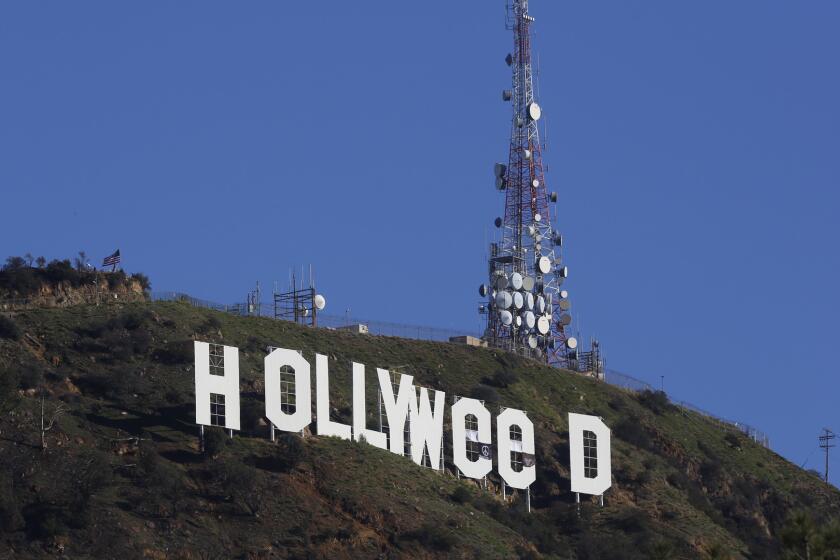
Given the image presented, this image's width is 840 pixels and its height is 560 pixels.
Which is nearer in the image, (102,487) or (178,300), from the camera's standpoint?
(102,487)

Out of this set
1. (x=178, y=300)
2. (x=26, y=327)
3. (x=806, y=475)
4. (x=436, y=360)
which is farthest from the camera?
(x=806, y=475)

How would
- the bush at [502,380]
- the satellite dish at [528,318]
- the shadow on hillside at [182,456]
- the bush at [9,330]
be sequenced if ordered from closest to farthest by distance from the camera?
the shadow on hillside at [182,456] < the bush at [9,330] < the bush at [502,380] < the satellite dish at [528,318]

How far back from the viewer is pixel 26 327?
102562mm

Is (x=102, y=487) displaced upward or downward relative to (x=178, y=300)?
downward

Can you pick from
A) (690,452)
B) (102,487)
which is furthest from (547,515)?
(102,487)

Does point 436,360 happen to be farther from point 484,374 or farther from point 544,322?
point 544,322

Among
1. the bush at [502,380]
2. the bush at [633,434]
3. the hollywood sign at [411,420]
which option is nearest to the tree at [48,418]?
the hollywood sign at [411,420]

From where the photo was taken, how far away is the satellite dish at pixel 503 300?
429ft

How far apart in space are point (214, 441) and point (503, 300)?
39448mm

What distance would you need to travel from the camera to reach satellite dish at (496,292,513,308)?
131m

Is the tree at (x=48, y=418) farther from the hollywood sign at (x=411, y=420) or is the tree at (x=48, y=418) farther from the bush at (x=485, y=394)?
the bush at (x=485, y=394)

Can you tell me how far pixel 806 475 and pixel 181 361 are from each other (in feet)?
161

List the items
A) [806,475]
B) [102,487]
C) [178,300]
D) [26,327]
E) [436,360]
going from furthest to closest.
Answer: [806,475] → [436,360] → [178,300] → [26,327] → [102,487]

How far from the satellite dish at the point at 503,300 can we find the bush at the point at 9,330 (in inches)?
1548
